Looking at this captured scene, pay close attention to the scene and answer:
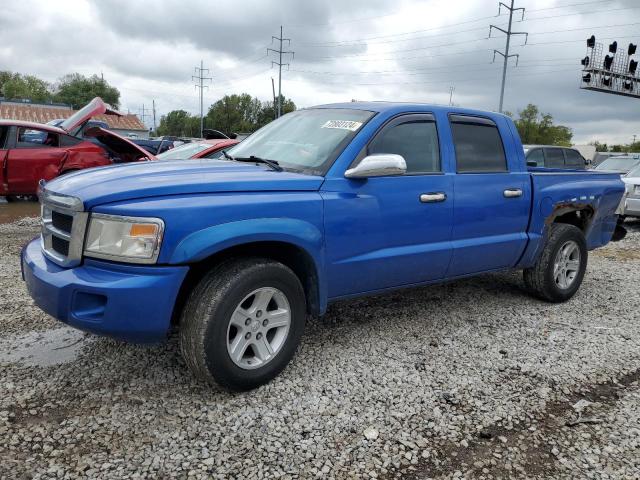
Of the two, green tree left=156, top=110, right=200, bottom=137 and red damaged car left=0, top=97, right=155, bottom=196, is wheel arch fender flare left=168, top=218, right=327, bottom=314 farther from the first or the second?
green tree left=156, top=110, right=200, bottom=137

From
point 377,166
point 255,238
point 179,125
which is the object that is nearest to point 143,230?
point 255,238

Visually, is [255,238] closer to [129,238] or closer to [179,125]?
[129,238]

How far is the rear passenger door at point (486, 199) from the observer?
408cm

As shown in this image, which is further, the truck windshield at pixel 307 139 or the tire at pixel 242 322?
the truck windshield at pixel 307 139

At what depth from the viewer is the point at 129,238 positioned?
2654mm

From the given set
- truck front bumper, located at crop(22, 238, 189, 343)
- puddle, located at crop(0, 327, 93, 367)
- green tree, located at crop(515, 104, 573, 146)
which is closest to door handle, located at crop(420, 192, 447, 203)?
truck front bumper, located at crop(22, 238, 189, 343)

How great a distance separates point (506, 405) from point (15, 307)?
3972 mm

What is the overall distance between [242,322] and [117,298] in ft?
2.36

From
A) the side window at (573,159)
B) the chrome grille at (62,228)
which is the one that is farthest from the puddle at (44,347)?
the side window at (573,159)

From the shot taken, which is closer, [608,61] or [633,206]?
[633,206]

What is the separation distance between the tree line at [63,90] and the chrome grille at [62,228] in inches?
3454

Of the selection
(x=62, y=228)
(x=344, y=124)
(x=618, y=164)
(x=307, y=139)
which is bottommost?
(x=62, y=228)

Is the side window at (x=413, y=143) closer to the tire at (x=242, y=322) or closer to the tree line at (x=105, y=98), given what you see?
the tire at (x=242, y=322)

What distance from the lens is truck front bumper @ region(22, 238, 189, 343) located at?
8.61 feet
